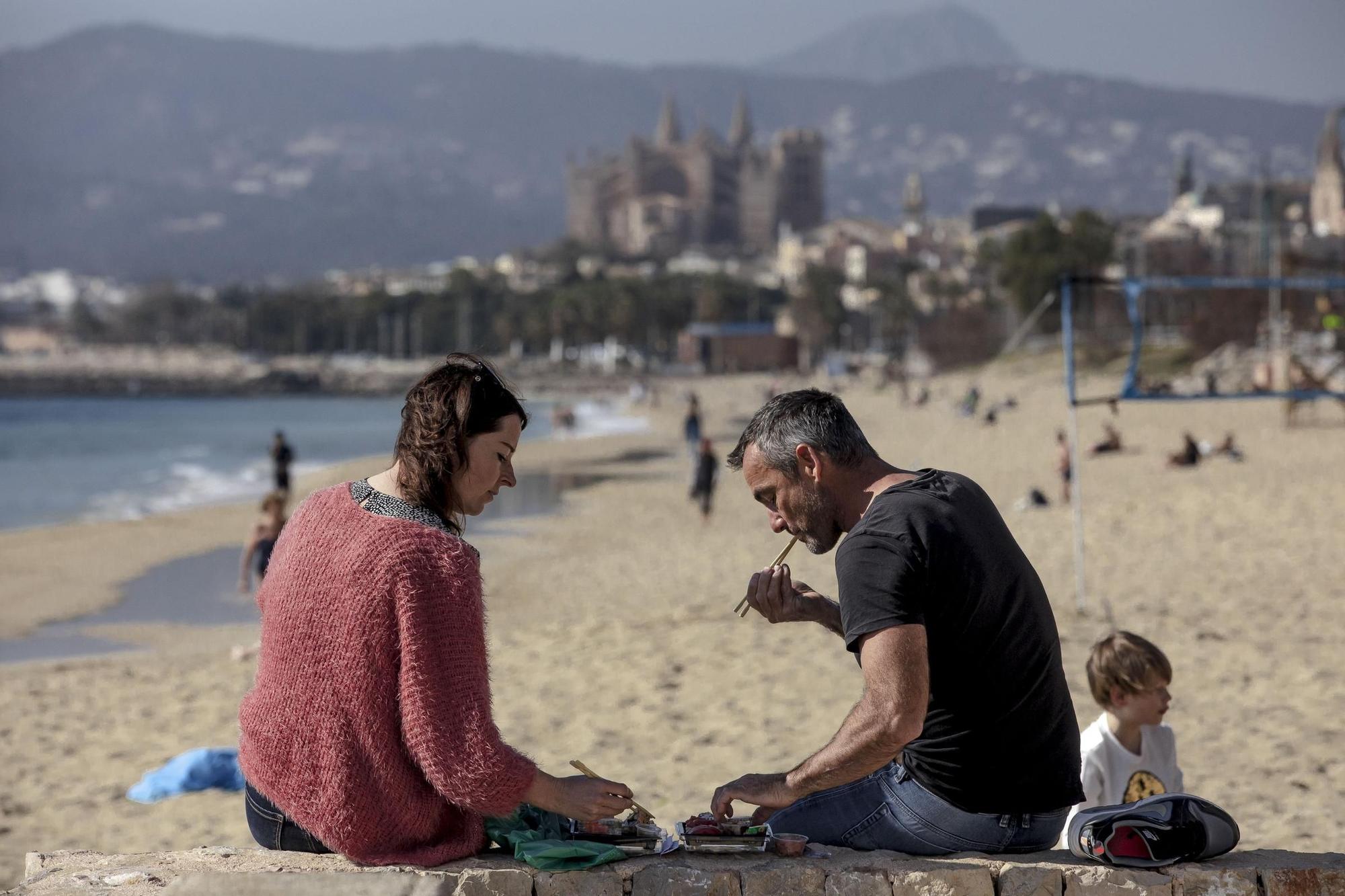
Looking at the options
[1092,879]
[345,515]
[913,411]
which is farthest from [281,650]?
[913,411]

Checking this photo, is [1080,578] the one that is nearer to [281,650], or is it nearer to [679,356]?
[281,650]

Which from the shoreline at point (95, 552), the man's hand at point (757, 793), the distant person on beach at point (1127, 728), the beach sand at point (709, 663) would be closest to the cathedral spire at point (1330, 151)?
the shoreline at point (95, 552)

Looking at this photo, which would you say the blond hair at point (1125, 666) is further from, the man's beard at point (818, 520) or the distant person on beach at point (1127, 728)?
the man's beard at point (818, 520)

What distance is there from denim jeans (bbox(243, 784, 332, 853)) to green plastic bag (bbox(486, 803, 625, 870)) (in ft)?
1.22

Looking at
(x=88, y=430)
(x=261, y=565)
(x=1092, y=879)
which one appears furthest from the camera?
(x=88, y=430)

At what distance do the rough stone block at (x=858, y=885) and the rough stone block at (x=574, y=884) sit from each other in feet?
1.50

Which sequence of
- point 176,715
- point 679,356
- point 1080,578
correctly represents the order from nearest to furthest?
point 176,715, point 1080,578, point 679,356

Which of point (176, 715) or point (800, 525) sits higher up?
point (800, 525)

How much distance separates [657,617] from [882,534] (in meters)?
7.63

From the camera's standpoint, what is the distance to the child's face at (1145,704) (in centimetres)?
406

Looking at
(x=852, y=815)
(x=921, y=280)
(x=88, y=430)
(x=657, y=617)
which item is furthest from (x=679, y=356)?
(x=852, y=815)

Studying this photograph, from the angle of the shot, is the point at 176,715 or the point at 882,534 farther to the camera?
the point at 176,715

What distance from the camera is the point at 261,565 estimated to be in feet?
33.3

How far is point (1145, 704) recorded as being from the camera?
410 centimetres
